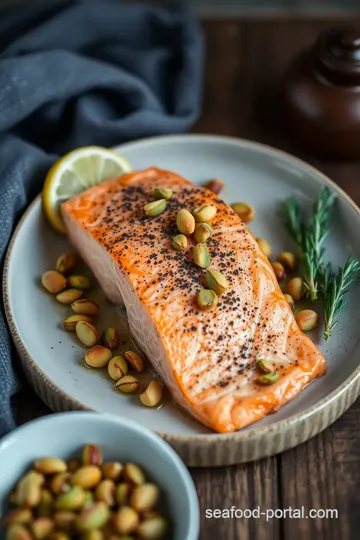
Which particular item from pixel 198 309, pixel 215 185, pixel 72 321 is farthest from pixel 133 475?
pixel 215 185

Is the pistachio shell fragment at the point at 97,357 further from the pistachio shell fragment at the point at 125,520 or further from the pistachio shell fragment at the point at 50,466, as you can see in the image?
the pistachio shell fragment at the point at 125,520

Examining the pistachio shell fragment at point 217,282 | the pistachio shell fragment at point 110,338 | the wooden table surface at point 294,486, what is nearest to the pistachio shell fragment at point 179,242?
the pistachio shell fragment at point 217,282

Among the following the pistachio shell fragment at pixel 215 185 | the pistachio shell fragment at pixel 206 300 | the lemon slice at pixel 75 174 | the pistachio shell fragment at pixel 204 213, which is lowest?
the pistachio shell fragment at pixel 215 185

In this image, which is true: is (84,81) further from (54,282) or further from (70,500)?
(70,500)

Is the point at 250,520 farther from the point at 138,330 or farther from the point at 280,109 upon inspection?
the point at 280,109

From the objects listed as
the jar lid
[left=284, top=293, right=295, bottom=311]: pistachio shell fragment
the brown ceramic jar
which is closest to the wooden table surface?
[left=284, top=293, right=295, bottom=311]: pistachio shell fragment

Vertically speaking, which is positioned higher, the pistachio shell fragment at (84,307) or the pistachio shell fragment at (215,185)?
the pistachio shell fragment at (215,185)

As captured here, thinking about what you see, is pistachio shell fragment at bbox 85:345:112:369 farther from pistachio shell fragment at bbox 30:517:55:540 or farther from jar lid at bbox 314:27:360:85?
jar lid at bbox 314:27:360:85
